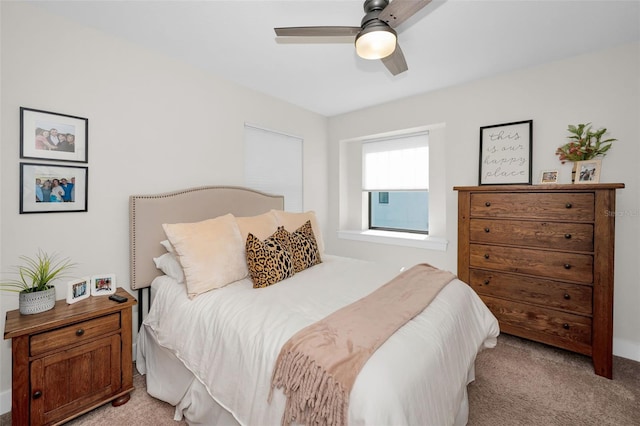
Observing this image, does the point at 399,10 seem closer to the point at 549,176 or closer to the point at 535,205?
the point at 535,205

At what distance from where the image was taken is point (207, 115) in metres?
2.66

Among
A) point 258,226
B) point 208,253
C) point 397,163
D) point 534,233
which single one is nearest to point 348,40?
point 258,226

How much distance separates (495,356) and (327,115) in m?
3.39

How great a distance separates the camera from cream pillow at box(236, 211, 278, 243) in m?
2.25

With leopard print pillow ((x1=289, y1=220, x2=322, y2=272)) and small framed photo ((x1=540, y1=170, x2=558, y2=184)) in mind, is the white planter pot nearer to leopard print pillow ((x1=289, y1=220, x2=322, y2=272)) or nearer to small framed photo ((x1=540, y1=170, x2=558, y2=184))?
leopard print pillow ((x1=289, y1=220, x2=322, y2=272))

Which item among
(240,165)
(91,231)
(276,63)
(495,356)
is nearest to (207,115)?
(240,165)

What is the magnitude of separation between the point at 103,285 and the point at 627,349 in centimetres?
405

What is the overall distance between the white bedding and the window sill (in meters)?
1.34

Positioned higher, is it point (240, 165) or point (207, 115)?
point (207, 115)

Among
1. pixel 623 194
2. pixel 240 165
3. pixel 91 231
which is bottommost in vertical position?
pixel 91 231

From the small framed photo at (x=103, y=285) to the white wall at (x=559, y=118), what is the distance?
291 cm

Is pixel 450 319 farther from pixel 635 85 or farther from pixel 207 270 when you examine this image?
pixel 635 85

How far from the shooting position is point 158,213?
2.21m

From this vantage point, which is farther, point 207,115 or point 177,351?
point 207,115
